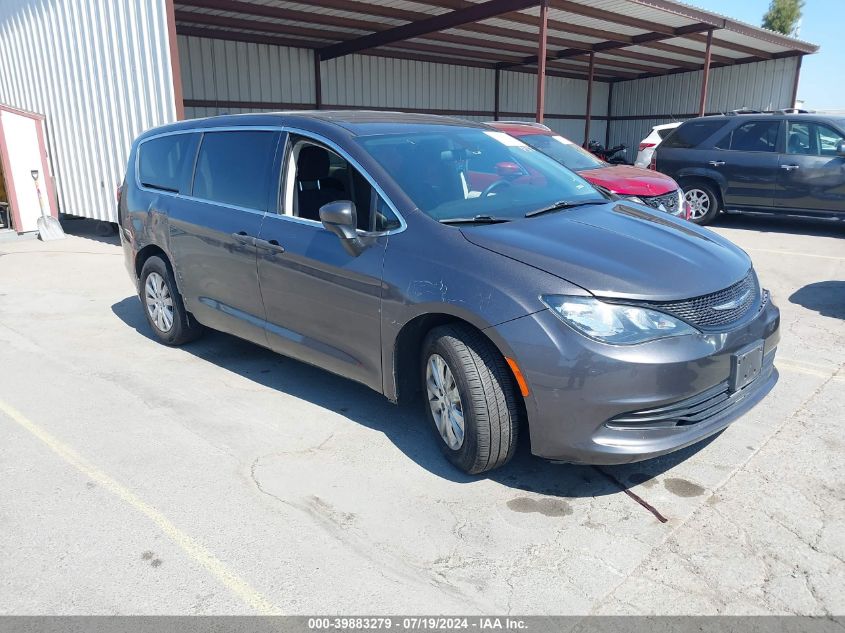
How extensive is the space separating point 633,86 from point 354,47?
42.8 ft

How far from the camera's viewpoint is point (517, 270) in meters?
3.05

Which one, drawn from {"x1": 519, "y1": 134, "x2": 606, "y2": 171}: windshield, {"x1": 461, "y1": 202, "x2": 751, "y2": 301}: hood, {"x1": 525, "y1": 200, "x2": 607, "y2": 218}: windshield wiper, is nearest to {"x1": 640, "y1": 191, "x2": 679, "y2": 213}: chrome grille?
{"x1": 519, "y1": 134, "x2": 606, "y2": 171}: windshield

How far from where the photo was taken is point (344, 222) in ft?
11.6

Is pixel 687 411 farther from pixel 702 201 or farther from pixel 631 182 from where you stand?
pixel 702 201

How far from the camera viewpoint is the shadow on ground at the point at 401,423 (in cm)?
338

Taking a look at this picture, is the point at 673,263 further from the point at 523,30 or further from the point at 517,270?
the point at 523,30

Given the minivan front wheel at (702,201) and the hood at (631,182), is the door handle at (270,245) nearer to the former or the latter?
the hood at (631,182)

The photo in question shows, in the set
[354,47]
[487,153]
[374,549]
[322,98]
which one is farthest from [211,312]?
[322,98]

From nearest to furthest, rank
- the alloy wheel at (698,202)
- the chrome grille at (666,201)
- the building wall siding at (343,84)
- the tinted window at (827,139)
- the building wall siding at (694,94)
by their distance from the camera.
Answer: the chrome grille at (666,201)
the tinted window at (827,139)
the alloy wheel at (698,202)
the building wall siding at (343,84)
the building wall siding at (694,94)

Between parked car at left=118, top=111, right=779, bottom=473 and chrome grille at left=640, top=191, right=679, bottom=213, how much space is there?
Answer: 3450mm

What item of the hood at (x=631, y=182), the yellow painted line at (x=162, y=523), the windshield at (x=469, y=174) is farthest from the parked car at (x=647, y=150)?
the yellow painted line at (x=162, y=523)

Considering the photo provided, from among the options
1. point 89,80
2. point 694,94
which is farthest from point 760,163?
point 694,94

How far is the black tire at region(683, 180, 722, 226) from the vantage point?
1066 centimetres

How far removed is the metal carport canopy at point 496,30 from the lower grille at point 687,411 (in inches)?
383
